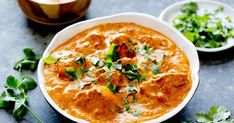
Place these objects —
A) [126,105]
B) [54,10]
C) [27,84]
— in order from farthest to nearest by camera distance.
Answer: [54,10], [27,84], [126,105]

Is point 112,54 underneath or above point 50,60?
above

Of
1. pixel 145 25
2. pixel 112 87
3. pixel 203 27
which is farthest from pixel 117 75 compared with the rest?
pixel 203 27

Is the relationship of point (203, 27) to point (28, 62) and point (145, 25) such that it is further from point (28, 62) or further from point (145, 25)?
point (28, 62)

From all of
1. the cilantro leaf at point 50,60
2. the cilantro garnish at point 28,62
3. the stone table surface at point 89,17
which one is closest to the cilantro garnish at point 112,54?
the cilantro leaf at point 50,60

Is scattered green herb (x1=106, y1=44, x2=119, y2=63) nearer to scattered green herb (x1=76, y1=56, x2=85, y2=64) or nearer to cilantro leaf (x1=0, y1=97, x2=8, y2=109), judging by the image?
scattered green herb (x1=76, y1=56, x2=85, y2=64)

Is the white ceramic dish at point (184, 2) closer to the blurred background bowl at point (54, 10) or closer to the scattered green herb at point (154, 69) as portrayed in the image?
the blurred background bowl at point (54, 10)

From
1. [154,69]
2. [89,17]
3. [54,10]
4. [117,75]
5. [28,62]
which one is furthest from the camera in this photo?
[89,17]

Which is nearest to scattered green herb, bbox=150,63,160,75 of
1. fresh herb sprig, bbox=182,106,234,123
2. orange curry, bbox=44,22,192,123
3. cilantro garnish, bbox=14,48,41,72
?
orange curry, bbox=44,22,192,123
